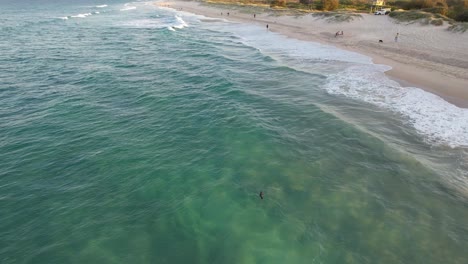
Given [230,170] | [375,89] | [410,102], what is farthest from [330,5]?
[230,170]

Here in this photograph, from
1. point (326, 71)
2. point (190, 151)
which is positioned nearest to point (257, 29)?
point (326, 71)

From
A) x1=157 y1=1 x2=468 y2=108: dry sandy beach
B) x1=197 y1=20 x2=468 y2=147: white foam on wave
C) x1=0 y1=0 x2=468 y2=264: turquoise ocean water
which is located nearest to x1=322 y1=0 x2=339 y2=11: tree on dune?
x1=157 y1=1 x2=468 y2=108: dry sandy beach

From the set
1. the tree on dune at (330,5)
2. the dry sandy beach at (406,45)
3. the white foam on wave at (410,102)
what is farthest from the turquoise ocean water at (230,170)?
the tree on dune at (330,5)

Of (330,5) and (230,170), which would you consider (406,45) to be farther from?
(330,5)

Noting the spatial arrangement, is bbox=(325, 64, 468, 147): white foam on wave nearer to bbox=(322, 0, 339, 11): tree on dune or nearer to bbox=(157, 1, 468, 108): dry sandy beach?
bbox=(157, 1, 468, 108): dry sandy beach

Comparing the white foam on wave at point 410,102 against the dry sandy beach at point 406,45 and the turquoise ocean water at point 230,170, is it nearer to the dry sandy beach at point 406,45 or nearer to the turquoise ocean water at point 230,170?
the turquoise ocean water at point 230,170
